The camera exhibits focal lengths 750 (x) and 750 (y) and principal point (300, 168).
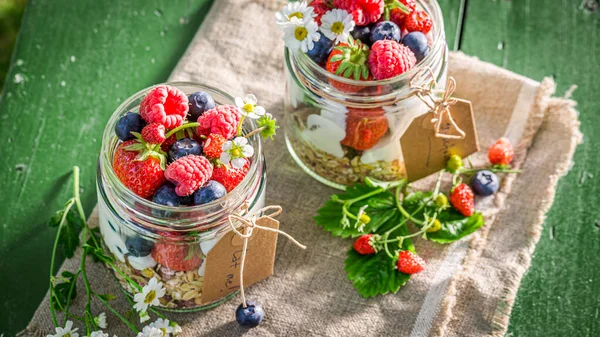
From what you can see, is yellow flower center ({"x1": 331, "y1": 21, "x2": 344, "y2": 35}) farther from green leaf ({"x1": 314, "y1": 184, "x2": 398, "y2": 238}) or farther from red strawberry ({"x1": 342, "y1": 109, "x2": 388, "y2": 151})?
green leaf ({"x1": 314, "y1": 184, "x2": 398, "y2": 238})

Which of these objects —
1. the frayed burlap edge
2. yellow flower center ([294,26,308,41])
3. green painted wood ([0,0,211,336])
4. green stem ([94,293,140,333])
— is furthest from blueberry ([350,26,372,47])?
green stem ([94,293,140,333])

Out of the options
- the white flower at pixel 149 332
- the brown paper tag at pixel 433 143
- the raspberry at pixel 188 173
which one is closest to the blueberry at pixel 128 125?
the raspberry at pixel 188 173

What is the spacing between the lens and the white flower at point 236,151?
4.43 feet

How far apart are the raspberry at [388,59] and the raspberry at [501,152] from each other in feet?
1.30

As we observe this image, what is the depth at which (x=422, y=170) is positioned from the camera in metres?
1.74

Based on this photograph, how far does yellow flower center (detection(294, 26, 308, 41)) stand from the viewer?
1.51m

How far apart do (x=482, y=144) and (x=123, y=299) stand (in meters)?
0.94

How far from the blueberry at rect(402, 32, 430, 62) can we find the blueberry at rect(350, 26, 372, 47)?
2.9 inches

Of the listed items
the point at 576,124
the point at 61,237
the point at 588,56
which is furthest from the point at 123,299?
Result: the point at 588,56

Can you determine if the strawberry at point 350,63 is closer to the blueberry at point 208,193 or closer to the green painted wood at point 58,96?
the blueberry at point 208,193

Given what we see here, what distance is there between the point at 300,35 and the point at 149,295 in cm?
60

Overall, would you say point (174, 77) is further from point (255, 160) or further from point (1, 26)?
point (1, 26)

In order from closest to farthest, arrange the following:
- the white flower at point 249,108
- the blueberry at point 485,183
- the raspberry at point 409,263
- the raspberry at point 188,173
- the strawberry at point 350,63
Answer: the raspberry at point 188,173
the white flower at point 249,108
the strawberry at point 350,63
the raspberry at point 409,263
the blueberry at point 485,183

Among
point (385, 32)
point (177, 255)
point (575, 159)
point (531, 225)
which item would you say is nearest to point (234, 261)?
point (177, 255)
